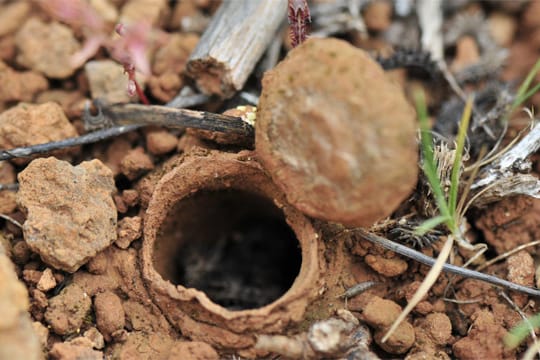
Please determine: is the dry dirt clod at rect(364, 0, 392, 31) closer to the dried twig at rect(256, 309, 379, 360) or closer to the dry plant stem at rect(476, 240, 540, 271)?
the dry plant stem at rect(476, 240, 540, 271)

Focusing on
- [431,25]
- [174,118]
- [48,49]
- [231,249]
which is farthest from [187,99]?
[431,25]

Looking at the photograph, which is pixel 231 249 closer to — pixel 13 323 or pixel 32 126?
pixel 32 126

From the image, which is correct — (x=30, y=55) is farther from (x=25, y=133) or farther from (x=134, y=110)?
(x=134, y=110)

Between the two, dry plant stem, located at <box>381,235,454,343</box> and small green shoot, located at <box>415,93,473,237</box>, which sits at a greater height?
small green shoot, located at <box>415,93,473,237</box>

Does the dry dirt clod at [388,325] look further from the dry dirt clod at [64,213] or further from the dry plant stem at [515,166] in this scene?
the dry dirt clod at [64,213]

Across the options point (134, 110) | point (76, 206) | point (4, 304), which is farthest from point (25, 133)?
point (4, 304)

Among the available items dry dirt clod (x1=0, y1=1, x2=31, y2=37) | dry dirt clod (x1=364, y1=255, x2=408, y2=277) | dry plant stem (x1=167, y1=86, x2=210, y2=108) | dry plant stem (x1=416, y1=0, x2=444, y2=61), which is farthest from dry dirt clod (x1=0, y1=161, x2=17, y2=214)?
dry plant stem (x1=416, y1=0, x2=444, y2=61)
